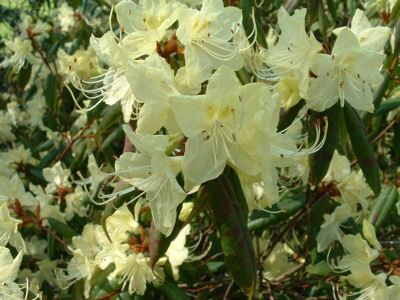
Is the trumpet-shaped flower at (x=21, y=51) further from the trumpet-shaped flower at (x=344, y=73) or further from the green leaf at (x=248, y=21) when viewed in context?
the trumpet-shaped flower at (x=344, y=73)

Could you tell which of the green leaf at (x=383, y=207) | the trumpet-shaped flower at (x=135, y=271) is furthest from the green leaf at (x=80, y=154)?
the green leaf at (x=383, y=207)

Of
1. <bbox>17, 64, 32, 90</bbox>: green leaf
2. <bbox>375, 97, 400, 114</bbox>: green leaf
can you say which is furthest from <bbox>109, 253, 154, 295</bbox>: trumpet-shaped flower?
<bbox>17, 64, 32, 90</bbox>: green leaf

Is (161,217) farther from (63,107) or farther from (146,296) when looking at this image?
(63,107)

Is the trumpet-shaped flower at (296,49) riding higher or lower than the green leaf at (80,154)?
higher

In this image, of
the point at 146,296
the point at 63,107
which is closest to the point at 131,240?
the point at 146,296

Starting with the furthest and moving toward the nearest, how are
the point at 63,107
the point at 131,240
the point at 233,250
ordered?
the point at 63,107 → the point at 131,240 → the point at 233,250

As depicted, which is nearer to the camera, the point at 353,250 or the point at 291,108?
the point at 291,108

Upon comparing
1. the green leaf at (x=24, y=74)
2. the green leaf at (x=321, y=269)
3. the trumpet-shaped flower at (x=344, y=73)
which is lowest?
the green leaf at (x=24, y=74)
